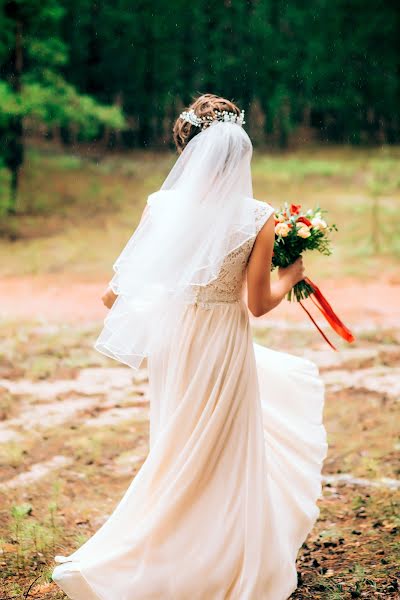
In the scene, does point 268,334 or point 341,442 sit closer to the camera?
point 341,442

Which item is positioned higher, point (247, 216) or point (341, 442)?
point (247, 216)

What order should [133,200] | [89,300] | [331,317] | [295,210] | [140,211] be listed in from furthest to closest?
[133,200]
[140,211]
[89,300]
[331,317]
[295,210]

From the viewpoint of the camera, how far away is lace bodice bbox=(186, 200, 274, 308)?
2.75m

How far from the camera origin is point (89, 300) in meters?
9.79

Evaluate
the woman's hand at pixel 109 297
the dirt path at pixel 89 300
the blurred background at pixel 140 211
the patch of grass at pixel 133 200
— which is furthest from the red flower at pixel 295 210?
the patch of grass at pixel 133 200

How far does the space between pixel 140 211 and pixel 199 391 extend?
39.1 feet

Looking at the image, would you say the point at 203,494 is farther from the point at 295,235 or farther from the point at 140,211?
the point at 140,211

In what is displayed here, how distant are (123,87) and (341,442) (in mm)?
14089

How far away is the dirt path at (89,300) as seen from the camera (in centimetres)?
892

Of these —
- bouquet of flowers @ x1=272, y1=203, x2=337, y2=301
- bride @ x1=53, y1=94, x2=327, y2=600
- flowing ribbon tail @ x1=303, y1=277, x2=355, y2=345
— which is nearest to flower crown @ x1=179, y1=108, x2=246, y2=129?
bride @ x1=53, y1=94, x2=327, y2=600

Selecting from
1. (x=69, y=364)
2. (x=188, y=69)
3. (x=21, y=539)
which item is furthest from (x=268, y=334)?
(x=188, y=69)

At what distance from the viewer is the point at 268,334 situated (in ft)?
26.4

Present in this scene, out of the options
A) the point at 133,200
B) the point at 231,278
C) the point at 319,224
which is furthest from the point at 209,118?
the point at 133,200

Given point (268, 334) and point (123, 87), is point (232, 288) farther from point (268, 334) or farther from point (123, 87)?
point (123, 87)
